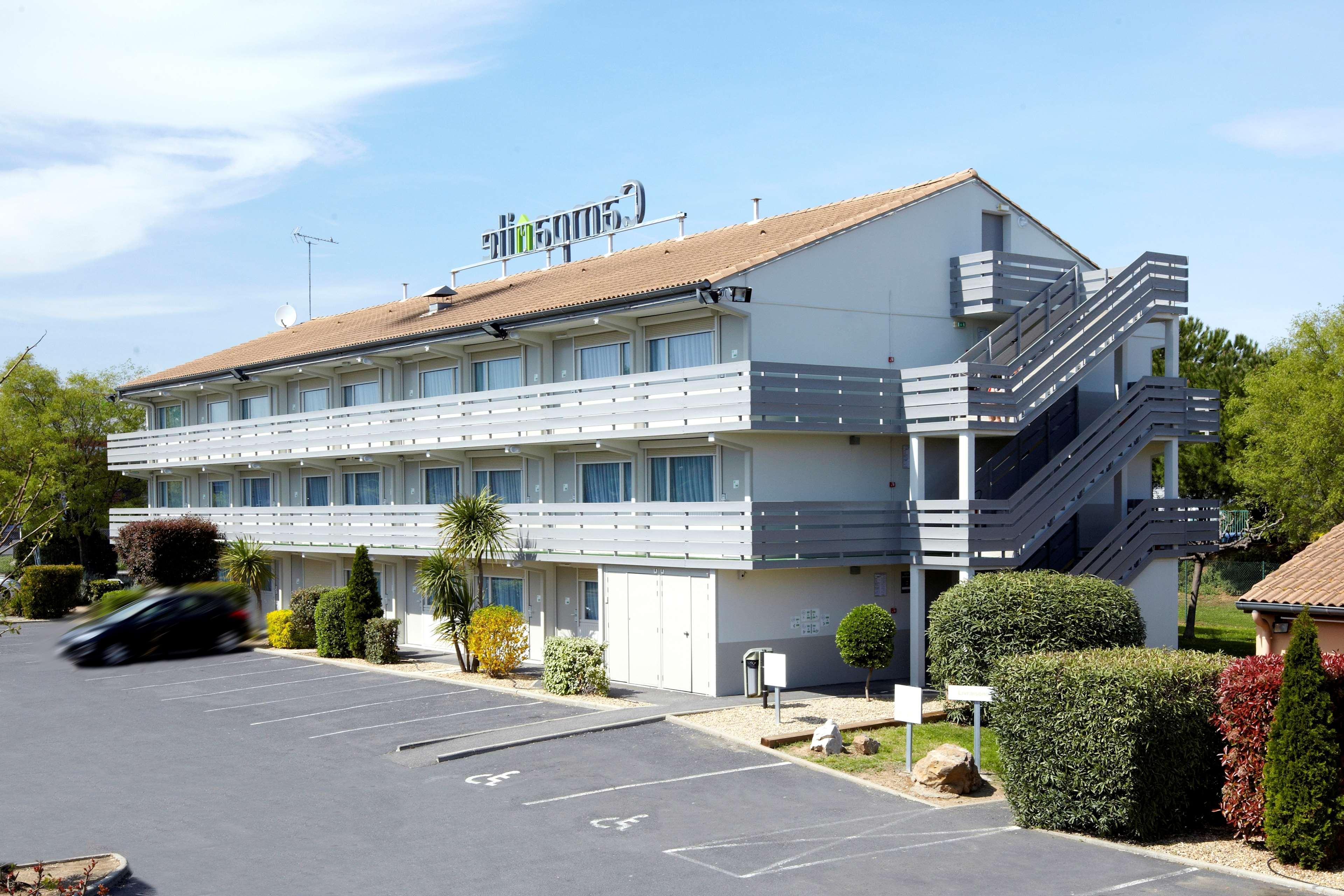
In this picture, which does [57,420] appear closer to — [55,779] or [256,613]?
[55,779]

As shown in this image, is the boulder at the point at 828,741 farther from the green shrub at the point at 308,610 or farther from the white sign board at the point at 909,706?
the green shrub at the point at 308,610

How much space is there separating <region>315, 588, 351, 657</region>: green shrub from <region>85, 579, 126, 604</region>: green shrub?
2928 centimetres

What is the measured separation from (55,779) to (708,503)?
1542 cm

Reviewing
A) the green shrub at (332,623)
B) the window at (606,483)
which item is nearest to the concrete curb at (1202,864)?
the window at (606,483)

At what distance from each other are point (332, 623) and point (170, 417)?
8484 mm

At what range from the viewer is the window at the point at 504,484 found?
36625mm

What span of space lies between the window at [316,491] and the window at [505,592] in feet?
32.9

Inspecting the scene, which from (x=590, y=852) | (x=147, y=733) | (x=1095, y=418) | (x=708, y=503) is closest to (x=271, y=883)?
(x=590, y=852)

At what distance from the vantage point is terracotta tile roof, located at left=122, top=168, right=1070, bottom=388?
3025 cm

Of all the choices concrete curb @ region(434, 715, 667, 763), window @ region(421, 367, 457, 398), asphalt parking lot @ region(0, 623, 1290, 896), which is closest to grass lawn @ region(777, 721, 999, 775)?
asphalt parking lot @ region(0, 623, 1290, 896)

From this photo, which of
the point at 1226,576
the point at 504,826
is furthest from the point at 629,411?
the point at 1226,576

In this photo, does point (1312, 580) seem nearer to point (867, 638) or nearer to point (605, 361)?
point (867, 638)

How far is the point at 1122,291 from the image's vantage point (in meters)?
31.9

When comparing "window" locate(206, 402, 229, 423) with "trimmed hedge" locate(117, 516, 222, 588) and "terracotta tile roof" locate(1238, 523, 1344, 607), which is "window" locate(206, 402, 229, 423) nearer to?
"terracotta tile roof" locate(1238, 523, 1344, 607)
